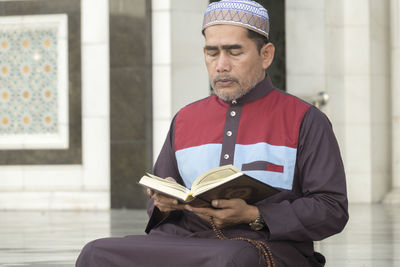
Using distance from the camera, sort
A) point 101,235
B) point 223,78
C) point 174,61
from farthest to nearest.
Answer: point 174,61 < point 101,235 < point 223,78

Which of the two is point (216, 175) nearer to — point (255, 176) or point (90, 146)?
point (255, 176)

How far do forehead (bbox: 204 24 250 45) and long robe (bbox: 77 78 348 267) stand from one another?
25 centimetres

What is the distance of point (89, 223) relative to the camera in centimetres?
894

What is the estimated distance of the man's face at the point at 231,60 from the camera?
3.24m

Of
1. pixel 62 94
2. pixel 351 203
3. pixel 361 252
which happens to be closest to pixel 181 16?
pixel 62 94

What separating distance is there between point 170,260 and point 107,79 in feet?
27.1

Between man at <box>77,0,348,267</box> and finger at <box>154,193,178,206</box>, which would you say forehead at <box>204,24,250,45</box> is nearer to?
man at <box>77,0,348,267</box>

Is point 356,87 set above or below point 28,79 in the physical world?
below

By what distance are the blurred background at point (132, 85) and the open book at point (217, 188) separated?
7625mm

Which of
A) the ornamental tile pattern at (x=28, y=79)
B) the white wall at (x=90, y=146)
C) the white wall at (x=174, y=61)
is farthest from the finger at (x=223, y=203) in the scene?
the ornamental tile pattern at (x=28, y=79)

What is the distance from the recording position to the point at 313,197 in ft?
9.99

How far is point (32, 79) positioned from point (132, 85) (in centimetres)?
165

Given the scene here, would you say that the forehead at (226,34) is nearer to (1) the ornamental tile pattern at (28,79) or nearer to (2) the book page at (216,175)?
(2) the book page at (216,175)

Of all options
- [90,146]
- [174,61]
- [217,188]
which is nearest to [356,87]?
[174,61]
